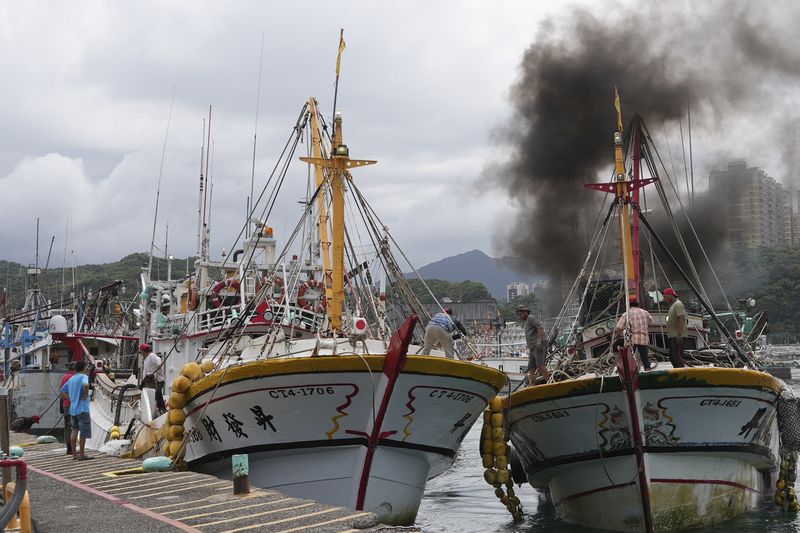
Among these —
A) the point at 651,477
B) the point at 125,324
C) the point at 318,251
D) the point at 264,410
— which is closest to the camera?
the point at 264,410

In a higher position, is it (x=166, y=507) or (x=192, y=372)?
(x=192, y=372)

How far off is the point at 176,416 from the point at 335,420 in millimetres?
2933

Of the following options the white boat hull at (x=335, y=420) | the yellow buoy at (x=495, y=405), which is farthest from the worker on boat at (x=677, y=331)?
the white boat hull at (x=335, y=420)

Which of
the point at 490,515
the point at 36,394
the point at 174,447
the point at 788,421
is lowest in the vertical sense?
the point at 490,515

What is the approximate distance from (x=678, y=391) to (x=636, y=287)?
431 cm

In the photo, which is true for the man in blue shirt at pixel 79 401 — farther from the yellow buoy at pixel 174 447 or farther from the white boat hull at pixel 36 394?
the white boat hull at pixel 36 394

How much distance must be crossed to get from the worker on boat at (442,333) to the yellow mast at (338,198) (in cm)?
179

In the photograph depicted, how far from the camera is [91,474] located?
546 inches

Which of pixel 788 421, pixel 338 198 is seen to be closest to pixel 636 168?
pixel 788 421

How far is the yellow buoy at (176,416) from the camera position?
1459 centimetres

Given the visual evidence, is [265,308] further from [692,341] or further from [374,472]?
[692,341]

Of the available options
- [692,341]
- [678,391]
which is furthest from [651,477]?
[692,341]

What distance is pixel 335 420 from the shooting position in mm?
13547

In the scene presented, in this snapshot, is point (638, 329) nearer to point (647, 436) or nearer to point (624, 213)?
point (647, 436)
